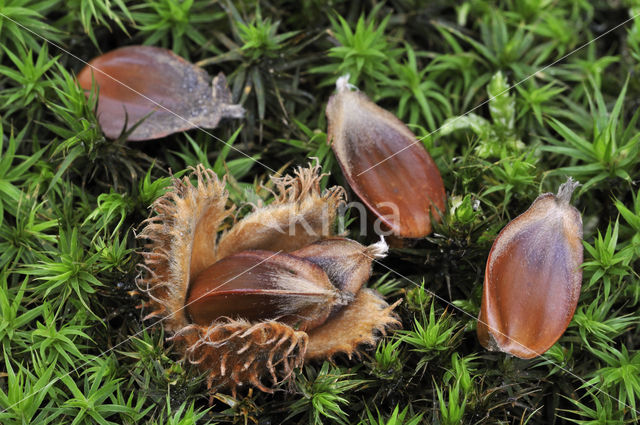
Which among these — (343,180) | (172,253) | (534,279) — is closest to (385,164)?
(343,180)

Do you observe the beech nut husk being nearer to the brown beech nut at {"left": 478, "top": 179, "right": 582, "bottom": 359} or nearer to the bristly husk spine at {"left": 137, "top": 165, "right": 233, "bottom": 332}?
the bristly husk spine at {"left": 137, "top": 165, "right": 233, "bottom": 332}

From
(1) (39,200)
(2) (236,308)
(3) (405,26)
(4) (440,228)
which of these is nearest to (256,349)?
(2) (236,308)

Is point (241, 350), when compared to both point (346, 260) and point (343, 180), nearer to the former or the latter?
point (346, 260)

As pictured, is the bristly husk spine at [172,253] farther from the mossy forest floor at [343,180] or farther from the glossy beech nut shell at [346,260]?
the glossy beech nut shell at [346,260]

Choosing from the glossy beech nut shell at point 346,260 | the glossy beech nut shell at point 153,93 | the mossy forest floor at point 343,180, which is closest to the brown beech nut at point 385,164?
the mossy forest floor at point 343,180

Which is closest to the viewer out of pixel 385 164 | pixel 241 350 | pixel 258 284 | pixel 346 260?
pixel 241 350

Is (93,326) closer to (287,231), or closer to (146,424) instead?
(146,424)
